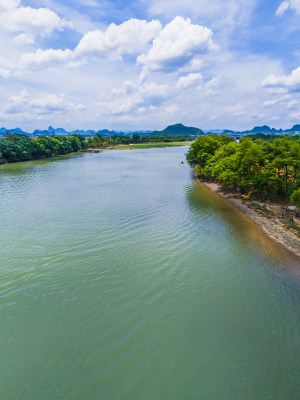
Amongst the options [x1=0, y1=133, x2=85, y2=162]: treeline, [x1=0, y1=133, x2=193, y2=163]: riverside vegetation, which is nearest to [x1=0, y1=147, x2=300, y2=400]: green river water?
[x1=0, y1=133, x2=85, y2=162]: treeline

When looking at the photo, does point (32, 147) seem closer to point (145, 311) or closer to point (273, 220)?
point (273, 220)

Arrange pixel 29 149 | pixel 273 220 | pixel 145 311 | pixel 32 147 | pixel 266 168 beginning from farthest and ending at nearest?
1. pixel 32 147
2. pixel 29 149
3. pixel 266 168
4. pixel 273 220
5. pixel 145 311

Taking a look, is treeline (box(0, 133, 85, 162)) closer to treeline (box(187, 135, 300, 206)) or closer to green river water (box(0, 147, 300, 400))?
green river water (box(0, 147, 300, 400))

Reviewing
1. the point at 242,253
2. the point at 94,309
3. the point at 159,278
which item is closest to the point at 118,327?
the point at 94,309

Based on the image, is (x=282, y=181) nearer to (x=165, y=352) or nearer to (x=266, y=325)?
(x=266, y=325)

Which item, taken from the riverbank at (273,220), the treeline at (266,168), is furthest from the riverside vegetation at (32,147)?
the riverbank at (273,220)

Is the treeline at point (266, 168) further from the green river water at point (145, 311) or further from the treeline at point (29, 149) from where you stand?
the treeline at point (29, 149)

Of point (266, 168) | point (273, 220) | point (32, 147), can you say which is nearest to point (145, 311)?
point (273, 220)

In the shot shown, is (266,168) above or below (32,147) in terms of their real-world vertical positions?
below
